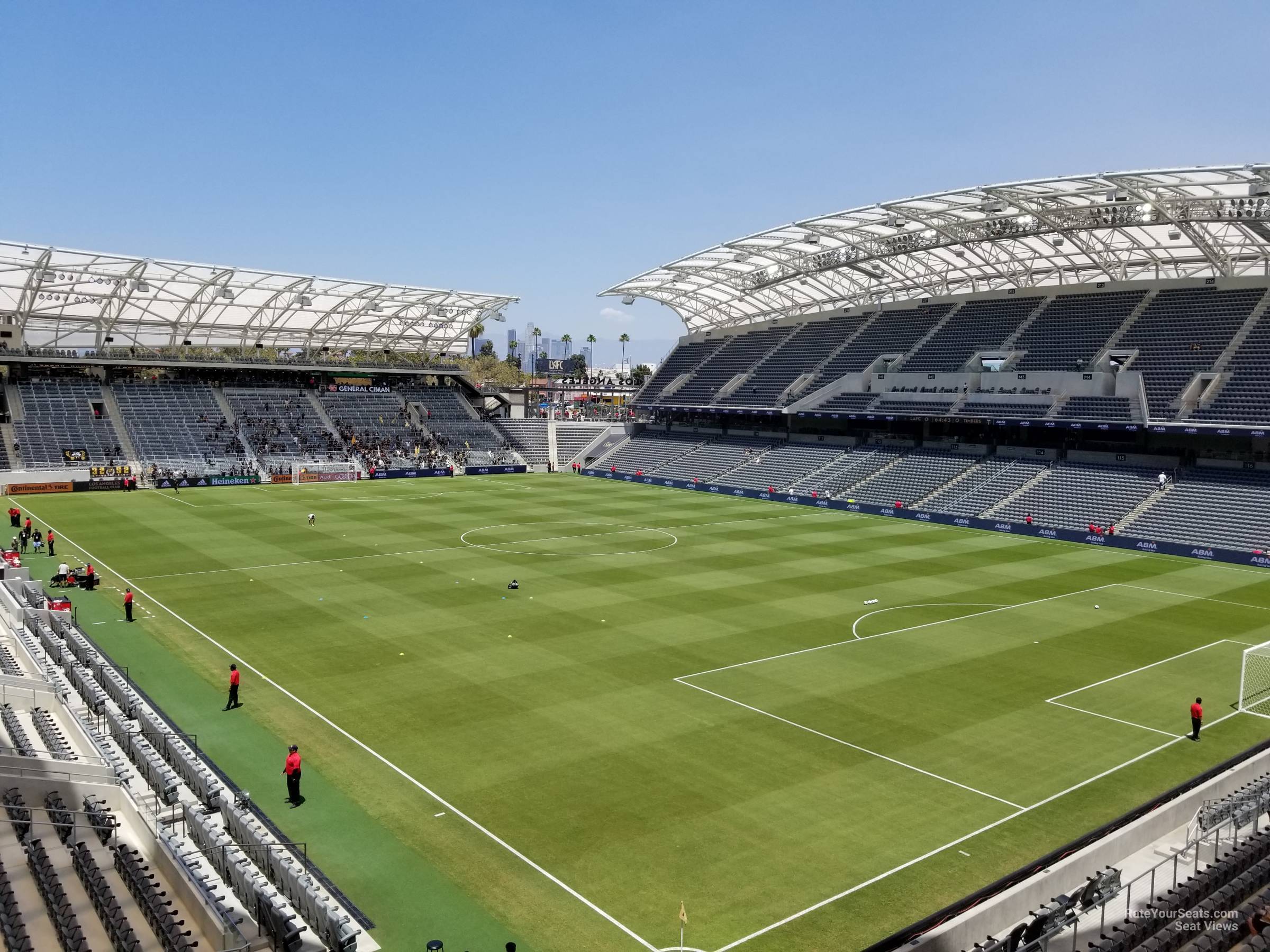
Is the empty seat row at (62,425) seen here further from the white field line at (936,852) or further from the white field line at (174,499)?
the white field line at (936,852)

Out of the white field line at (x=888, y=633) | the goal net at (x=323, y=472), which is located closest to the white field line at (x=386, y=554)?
the white field line at (x=888, y=633)

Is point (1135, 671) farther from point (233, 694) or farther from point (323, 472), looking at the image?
point (323, 472)

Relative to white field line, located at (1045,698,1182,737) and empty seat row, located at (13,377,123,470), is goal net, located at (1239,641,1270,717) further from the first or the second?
empty seat row, located at (13,377,123,470)

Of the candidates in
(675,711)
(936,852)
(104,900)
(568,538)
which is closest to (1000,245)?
(568,538)

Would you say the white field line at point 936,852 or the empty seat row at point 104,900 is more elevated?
the empty seat row at point 104,900

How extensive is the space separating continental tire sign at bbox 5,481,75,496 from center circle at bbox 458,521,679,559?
3071cm

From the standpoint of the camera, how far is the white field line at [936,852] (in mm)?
12898

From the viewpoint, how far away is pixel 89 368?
72000 mm

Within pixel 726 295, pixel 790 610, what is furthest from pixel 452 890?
pixel 726 295

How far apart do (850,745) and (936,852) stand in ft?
14.3

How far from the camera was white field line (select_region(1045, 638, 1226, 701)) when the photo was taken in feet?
76.2

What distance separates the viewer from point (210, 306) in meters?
67.2

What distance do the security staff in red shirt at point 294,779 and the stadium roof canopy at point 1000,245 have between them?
42832 mm

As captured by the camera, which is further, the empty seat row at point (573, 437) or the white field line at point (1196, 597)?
the empty seat row at point (573, 437)
